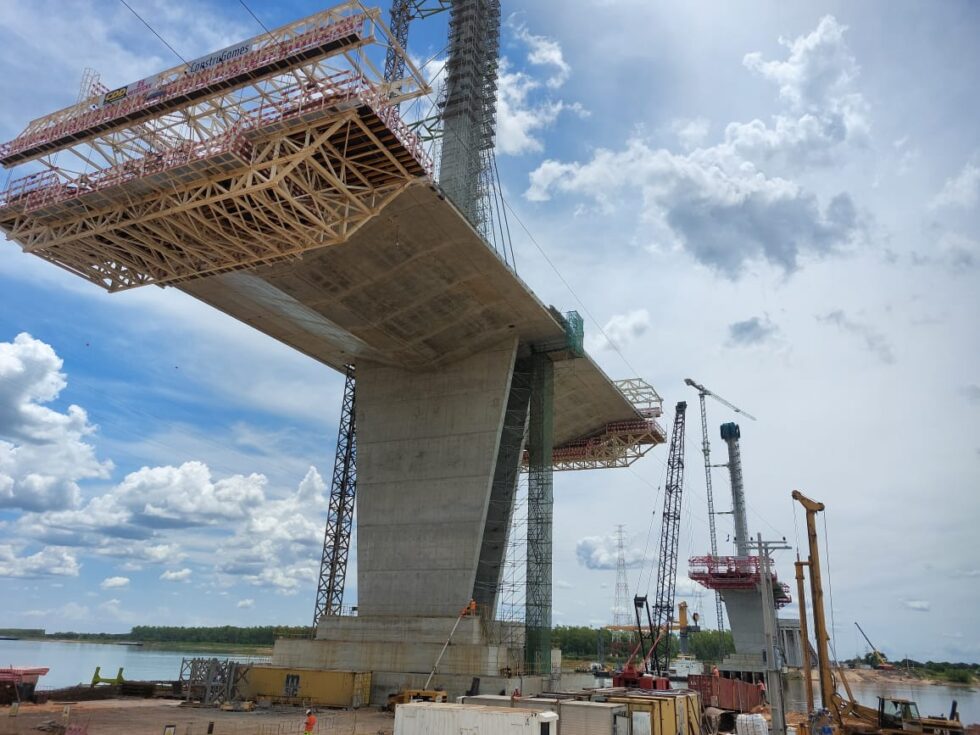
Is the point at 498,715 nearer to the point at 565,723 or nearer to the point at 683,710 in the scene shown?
the point at 565,723

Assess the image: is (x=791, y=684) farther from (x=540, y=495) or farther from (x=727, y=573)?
(x=540, y=495)

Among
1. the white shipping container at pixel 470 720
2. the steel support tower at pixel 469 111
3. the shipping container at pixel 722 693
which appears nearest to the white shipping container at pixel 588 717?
the white shipping container at pixel 470 720

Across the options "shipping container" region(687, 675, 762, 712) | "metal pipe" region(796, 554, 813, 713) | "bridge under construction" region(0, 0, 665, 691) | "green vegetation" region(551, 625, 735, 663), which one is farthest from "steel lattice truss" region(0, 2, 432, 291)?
"green vegetation" region(551, 625, 735, 663)

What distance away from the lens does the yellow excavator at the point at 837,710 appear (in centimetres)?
2466

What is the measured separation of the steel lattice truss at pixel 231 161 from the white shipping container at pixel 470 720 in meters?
17.5

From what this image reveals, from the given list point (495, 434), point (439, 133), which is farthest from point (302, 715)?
point (439, 133)

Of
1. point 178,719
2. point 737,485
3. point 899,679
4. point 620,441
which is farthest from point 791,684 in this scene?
point 899,679

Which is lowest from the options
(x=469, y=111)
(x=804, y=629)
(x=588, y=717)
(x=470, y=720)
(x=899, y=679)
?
(x=899, y=679)

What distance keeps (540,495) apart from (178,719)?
24104mm

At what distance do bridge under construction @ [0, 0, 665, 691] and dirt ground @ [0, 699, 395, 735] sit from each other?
305 inches

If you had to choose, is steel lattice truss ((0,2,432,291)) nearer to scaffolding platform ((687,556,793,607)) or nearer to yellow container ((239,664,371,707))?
yellow container ((239,664,371,707))

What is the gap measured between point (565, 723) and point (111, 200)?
82.9ft

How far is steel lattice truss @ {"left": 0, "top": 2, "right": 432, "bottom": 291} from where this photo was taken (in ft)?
80.2

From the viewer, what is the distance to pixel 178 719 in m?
26.7
